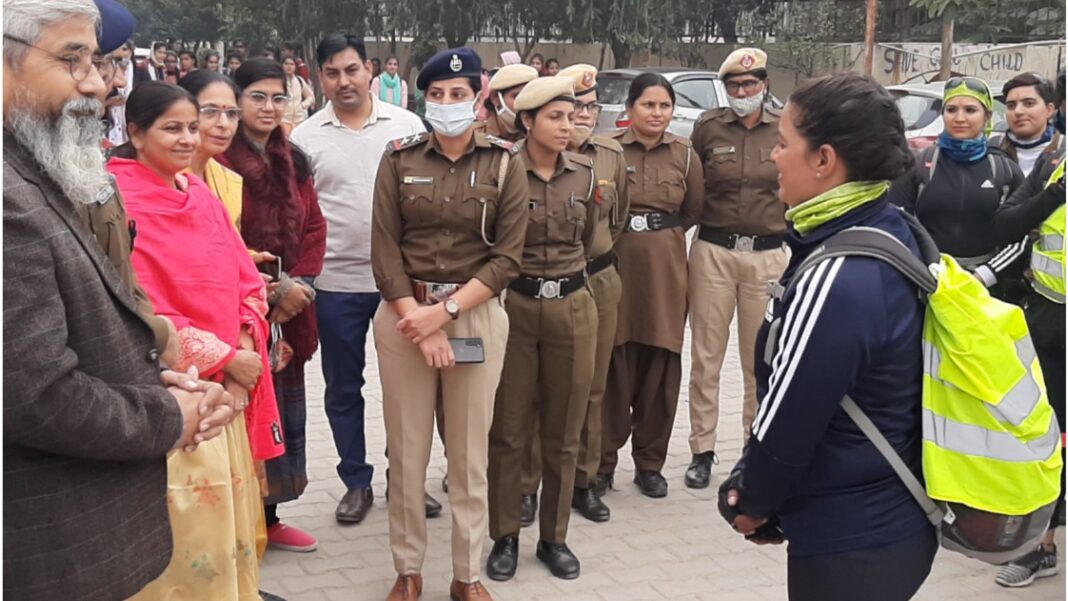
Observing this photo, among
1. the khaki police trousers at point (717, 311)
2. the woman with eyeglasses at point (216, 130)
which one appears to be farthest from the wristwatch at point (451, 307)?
the khaki police trousers at point (717, 311)

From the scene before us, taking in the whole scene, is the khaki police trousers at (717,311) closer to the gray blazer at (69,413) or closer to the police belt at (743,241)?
the police belt at (743,241)

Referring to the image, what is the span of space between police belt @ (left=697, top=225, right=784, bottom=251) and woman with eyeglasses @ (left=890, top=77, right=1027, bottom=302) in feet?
2.07

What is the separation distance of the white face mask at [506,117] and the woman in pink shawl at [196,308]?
211cm

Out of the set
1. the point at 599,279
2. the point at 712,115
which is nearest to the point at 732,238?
the point at 712,115

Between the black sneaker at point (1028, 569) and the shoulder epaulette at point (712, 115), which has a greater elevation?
the shoulder epaulette at point (712, 115)

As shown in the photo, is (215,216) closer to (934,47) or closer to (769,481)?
(769,481)

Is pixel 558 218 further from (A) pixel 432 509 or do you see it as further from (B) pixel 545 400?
(A) pixel 432 509

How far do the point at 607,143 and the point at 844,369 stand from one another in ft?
9.73

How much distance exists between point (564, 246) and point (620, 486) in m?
1.56

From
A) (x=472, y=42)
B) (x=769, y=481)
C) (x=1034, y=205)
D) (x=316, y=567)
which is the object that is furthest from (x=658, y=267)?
(x=472, y=42)

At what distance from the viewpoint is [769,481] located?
8.20 ft

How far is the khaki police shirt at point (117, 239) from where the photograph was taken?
2.55m

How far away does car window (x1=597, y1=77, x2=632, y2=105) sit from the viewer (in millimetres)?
17188

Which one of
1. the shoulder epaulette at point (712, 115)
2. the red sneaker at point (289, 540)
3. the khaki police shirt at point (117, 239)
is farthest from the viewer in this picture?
the shoulder epaulette at point (712, 115)
